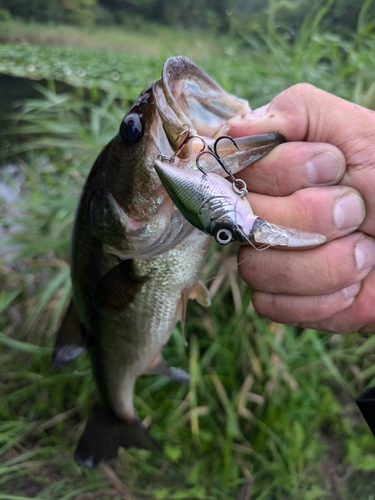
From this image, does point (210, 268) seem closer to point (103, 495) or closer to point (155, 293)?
point (155, 293)

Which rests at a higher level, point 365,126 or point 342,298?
point 365,126

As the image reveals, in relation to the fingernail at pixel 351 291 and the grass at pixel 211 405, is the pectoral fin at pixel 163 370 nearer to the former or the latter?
the grass at pixel 211 405

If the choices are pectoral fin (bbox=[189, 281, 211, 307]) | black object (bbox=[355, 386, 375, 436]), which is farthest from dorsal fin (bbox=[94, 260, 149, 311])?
black object (bbox=[355, 386, 375, 436])

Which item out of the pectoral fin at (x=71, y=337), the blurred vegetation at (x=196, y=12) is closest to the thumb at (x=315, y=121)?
the pectoral fin at (x=71, y=337)

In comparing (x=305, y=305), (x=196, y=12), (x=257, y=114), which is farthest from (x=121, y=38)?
(x=305, y=305)

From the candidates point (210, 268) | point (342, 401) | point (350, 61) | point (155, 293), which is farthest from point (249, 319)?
point (350, 61)

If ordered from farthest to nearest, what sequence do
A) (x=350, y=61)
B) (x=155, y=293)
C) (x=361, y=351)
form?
(x=350, y=61)
(x=361, y=351)
(x=155, y=293)
